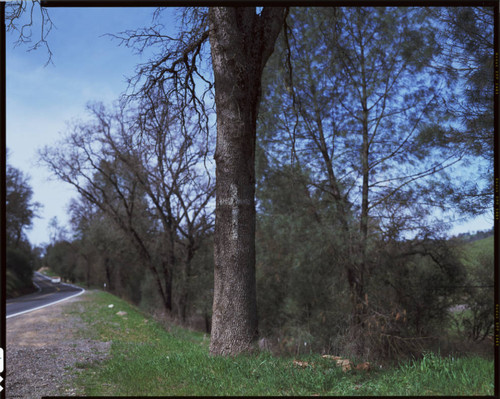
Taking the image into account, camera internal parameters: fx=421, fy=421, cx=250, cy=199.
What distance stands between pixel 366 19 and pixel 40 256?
3761 cm

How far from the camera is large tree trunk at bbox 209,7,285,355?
4898 mm

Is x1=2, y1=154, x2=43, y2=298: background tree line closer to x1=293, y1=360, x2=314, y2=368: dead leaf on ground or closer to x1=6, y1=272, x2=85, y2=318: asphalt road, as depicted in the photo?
x1=6, y1=272, x2=85, y2=318: asphalt road

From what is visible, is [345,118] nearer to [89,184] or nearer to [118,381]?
[118,381]

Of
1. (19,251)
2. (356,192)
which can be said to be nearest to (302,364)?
(356,192)

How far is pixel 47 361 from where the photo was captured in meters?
4.94

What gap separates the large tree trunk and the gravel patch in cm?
163

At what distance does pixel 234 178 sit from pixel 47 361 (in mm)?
3068

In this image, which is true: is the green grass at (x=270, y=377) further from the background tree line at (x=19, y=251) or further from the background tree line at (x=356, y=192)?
the background tree line at (x=19, y=251)

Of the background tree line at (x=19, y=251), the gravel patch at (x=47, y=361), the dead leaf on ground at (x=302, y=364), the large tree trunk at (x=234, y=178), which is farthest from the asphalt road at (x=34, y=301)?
the dead leaf on ground at (x=302, y=364)

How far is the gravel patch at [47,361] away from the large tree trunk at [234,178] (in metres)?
1.63

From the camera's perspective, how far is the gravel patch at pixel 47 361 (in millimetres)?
3604

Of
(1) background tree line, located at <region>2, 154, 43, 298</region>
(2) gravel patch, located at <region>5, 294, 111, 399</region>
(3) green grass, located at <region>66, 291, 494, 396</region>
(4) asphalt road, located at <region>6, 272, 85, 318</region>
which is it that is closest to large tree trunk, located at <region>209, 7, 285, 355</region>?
(3) green grass, located at <region>66, 291, 494, 396</region>

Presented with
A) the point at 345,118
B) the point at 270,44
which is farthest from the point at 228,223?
the point at 345,118

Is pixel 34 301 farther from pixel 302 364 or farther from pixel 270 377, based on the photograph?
pixel 270 377
